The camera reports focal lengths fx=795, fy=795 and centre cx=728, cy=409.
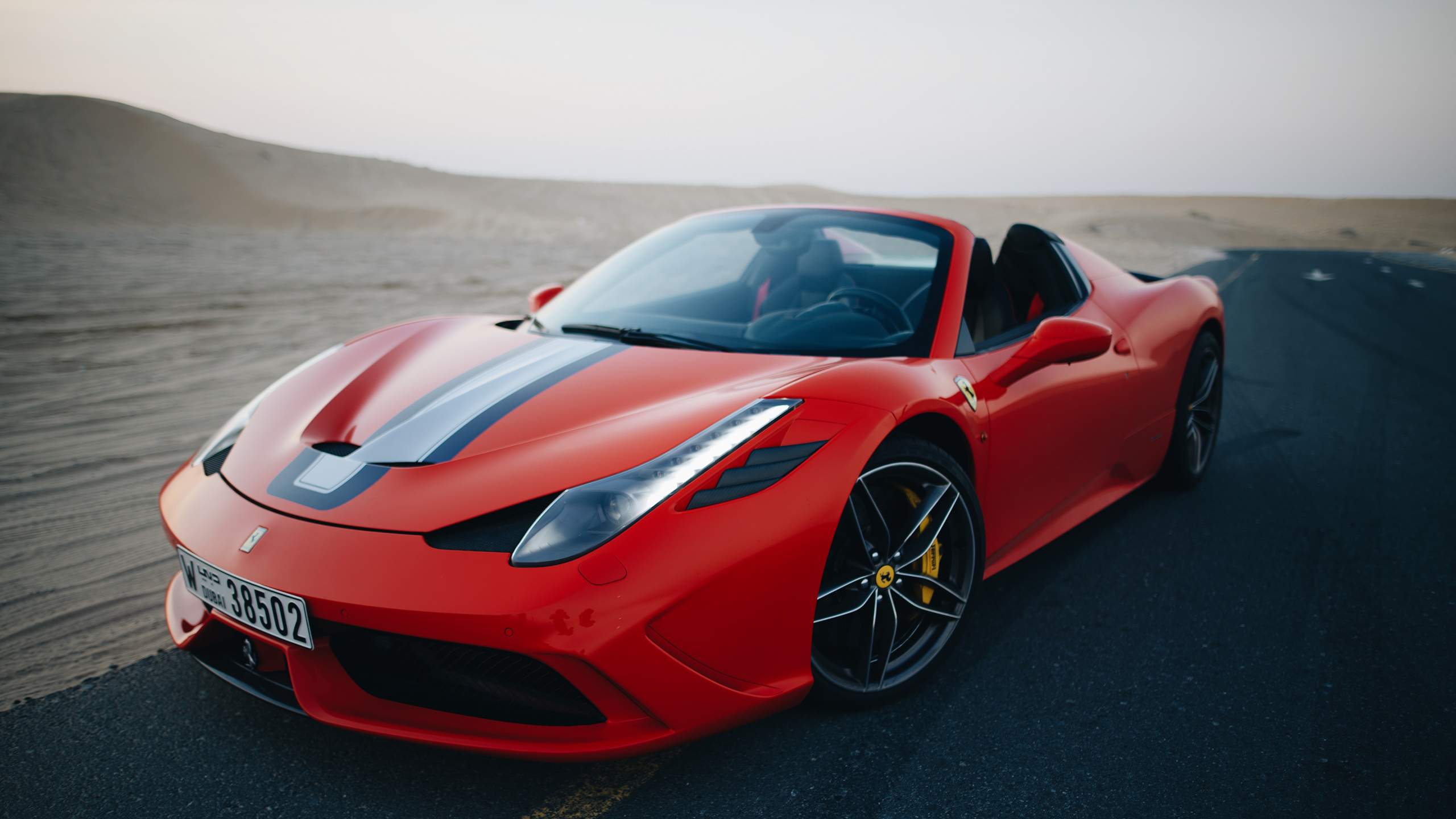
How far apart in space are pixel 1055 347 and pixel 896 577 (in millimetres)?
824

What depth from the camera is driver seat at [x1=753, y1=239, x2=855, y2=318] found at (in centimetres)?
257

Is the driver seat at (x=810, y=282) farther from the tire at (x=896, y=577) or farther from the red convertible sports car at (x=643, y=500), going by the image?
the tire at (x=896, y=577)

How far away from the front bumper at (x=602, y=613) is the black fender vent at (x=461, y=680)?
16mm

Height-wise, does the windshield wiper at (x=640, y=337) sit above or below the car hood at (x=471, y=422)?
above

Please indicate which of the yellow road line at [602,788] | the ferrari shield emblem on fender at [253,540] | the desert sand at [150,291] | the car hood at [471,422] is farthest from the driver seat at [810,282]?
the desert sand at [150,291]

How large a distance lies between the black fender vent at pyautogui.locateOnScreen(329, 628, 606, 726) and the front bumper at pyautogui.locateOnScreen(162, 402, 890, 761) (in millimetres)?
16

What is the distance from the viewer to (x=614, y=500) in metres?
1.47

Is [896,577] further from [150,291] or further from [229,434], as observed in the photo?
[150,291]

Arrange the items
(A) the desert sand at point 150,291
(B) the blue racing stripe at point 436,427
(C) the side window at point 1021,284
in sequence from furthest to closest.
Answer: (C) the side window at point 1021,284 → (A) the desert sand at point 150,291 → (B) the blue racing stripe at point 436,427

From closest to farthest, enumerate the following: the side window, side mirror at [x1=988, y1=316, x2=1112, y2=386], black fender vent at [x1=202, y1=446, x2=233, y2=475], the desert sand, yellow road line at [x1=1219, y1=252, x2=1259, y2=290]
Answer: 1. black fender vent at [x1=202, y1=446, x2=233, y2=475]
2. side mirror at [x1=988, y1=316, x2=1112, y2=386]
3. the desert sand
4. the side window
5. yellow road line at [x1=1219, y1=252, x2=1259, y2=290]

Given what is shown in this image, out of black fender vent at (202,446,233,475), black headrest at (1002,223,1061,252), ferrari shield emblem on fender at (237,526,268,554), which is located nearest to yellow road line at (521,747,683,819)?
ferrari shield emblem on fender at (237,526,268,554)

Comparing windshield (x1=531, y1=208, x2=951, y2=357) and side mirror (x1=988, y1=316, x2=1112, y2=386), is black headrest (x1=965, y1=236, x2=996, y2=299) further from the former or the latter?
side mirror (x1=988, y1=316, x2=1112, y2=386)

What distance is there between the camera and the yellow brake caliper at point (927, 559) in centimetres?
194

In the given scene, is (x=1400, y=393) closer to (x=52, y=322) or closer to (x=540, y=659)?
(x=540, y=659)
